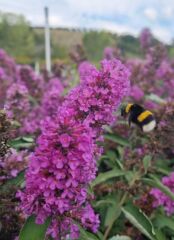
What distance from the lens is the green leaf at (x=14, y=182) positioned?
230cm

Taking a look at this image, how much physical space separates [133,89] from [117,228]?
5.84ft

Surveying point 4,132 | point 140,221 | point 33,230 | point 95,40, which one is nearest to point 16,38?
point 95,40

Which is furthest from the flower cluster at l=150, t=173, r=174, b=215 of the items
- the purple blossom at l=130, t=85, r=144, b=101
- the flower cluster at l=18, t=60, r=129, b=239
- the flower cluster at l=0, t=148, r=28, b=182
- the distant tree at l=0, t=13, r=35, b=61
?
the distant tree at l=0, t=13, r=35, b=61

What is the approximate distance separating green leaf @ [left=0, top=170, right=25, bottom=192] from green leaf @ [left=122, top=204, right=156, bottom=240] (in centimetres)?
55

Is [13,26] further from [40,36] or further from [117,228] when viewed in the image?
[117,228]

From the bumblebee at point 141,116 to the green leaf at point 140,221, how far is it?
40cm

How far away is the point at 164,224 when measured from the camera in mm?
2898

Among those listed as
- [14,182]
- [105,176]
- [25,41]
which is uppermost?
[25,41]

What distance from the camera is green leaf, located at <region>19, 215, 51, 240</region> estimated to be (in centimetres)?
182

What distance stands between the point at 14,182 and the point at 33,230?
519 mm

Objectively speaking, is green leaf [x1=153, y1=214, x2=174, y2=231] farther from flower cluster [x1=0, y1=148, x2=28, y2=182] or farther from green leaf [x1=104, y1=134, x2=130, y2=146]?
flower cluster [x1=0, y1=148, x2=28, y2=182]

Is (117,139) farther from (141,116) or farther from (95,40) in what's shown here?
(95,40)

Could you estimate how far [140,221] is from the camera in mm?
2463

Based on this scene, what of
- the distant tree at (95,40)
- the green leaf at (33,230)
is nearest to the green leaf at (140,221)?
the green leaf at (33,230)
